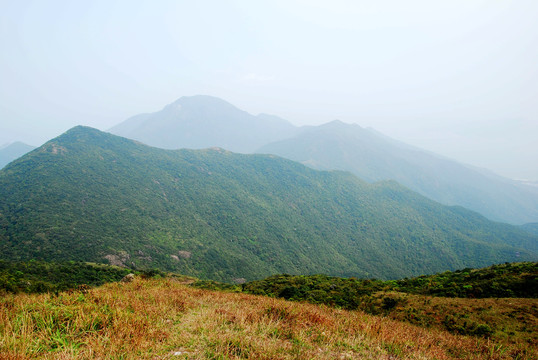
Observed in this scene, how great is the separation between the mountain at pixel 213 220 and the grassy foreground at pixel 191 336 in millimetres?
66963

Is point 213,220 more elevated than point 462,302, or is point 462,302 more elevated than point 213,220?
point 462,302

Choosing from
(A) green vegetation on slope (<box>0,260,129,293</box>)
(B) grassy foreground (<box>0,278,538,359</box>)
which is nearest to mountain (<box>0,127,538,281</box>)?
(A) green vegetation on slope (<box>0,260,129,293</box>)

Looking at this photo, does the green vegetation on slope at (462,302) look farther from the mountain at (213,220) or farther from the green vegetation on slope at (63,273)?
the mountain at (213,220)

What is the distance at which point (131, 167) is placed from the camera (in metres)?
124

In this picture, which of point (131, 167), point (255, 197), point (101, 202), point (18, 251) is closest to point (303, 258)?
point (255, 197)

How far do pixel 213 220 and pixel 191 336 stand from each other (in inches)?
4375

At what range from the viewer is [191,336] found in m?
5.77

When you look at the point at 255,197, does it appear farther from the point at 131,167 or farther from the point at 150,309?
the point at 150,309

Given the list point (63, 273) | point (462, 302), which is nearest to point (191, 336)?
point (462, 302)

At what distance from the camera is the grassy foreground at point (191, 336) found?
4684 mm

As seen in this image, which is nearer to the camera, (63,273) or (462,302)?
(462,302)

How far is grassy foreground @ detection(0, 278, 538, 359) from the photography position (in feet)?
15.4

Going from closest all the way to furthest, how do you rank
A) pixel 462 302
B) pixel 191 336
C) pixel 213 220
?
pixel 191 336, pixel 462 302, pixel 213 220

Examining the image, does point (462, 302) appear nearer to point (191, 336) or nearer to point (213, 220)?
point (191, 336)
